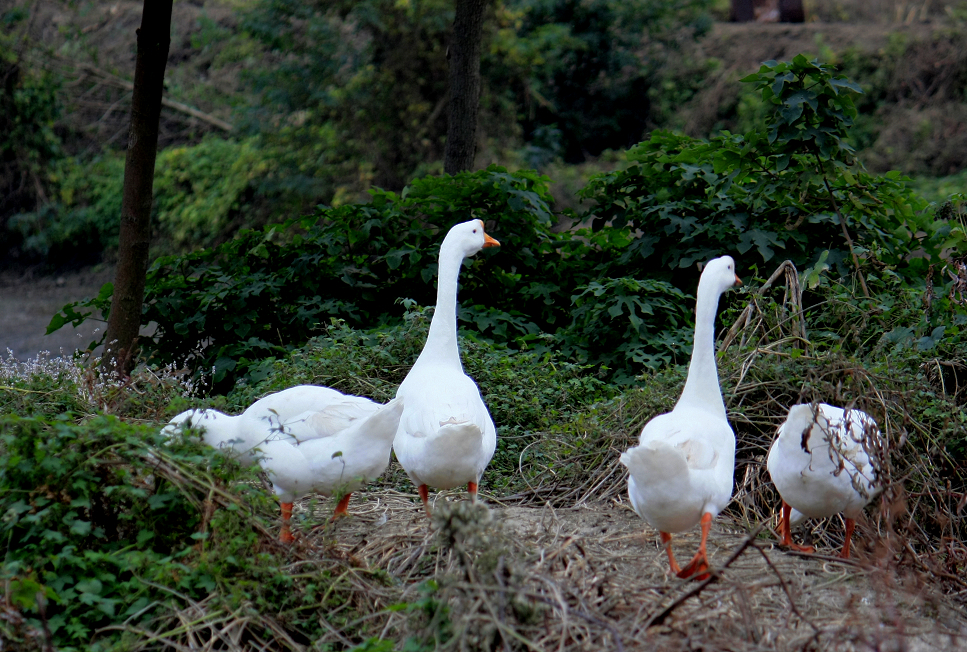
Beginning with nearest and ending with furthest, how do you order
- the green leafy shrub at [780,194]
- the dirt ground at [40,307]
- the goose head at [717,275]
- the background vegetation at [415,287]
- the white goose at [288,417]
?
the background vegetation at [415,287], the white goose at [288,417], the goose head at [717,275], the green leafy shrub at [780,194], the dirt ground at [40,307]

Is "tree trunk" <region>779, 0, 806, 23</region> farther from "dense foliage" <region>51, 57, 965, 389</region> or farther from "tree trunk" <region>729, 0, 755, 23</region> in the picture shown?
"dense foliage" <region>51, 57, 965, 389</region>

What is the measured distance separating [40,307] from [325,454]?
1216 cm

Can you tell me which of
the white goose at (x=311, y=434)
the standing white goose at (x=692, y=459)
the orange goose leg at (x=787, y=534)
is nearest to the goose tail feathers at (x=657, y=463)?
the standing white goose at (x=692, y=459)

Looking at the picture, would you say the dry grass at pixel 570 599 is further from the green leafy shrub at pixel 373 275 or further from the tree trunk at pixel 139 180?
the green leafy shrub at pixel 373 275

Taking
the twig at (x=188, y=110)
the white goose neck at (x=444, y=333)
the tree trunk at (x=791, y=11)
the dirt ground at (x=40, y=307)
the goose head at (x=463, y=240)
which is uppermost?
the tree trunk at (x=791, y=11)

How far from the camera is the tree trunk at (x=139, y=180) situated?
5.86m

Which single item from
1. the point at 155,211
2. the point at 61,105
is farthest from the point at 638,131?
the point at 61,105

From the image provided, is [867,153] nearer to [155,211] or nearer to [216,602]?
[155,211]

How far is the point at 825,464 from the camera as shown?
12.5 feet

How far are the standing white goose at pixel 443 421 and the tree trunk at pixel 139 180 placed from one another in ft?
7.51

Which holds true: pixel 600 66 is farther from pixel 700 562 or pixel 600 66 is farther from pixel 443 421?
pixel 700 562

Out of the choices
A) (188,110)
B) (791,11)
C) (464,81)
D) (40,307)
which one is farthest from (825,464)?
(791,11)

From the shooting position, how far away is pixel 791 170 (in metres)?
6.30

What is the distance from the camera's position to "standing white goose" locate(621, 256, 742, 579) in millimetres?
3441
